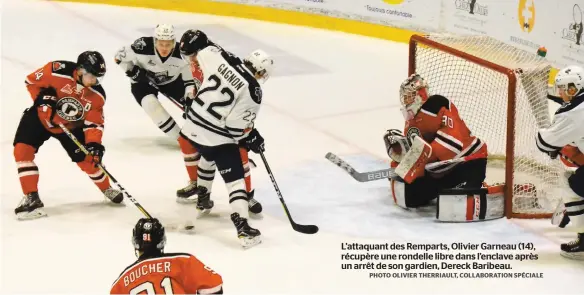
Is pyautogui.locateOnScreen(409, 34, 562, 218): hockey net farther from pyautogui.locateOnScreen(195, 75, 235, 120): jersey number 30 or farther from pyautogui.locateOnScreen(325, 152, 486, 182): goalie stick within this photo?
pyautogui.locateOnScreen(195, 75, 235, 120): jersey number 30

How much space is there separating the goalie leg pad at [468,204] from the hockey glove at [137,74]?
1.99m

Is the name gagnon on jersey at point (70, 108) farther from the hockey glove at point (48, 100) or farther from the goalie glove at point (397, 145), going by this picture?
the goalie glove at point (397, 145)

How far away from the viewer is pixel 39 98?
4871mm

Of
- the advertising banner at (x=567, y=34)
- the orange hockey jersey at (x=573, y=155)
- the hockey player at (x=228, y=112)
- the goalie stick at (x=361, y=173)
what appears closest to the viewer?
the orange hockey jersey at (x=573, y=155)

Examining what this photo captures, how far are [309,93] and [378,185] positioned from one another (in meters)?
1.96

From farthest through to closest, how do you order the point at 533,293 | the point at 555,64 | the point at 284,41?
1. the point at 284,41
2. the point at 555,64
3. the point at 533,293

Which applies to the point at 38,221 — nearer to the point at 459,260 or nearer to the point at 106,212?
the point at 106,212

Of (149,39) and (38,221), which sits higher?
(149,39)

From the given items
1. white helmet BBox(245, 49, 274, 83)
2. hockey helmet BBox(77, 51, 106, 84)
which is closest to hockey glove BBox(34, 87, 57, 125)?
hockey helmet BBox(77, 51, 106, 84)

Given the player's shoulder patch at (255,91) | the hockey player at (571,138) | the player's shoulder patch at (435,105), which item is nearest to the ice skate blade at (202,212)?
the player's shoulder patch at (255,91)

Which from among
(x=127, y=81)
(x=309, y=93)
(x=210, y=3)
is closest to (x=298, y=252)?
(x=309, y=93)

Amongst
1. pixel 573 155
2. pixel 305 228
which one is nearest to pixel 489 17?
pixel 573 155

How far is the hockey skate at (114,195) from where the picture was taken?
5.15 m

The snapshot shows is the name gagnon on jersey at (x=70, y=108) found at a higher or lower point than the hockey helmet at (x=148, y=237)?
lower
